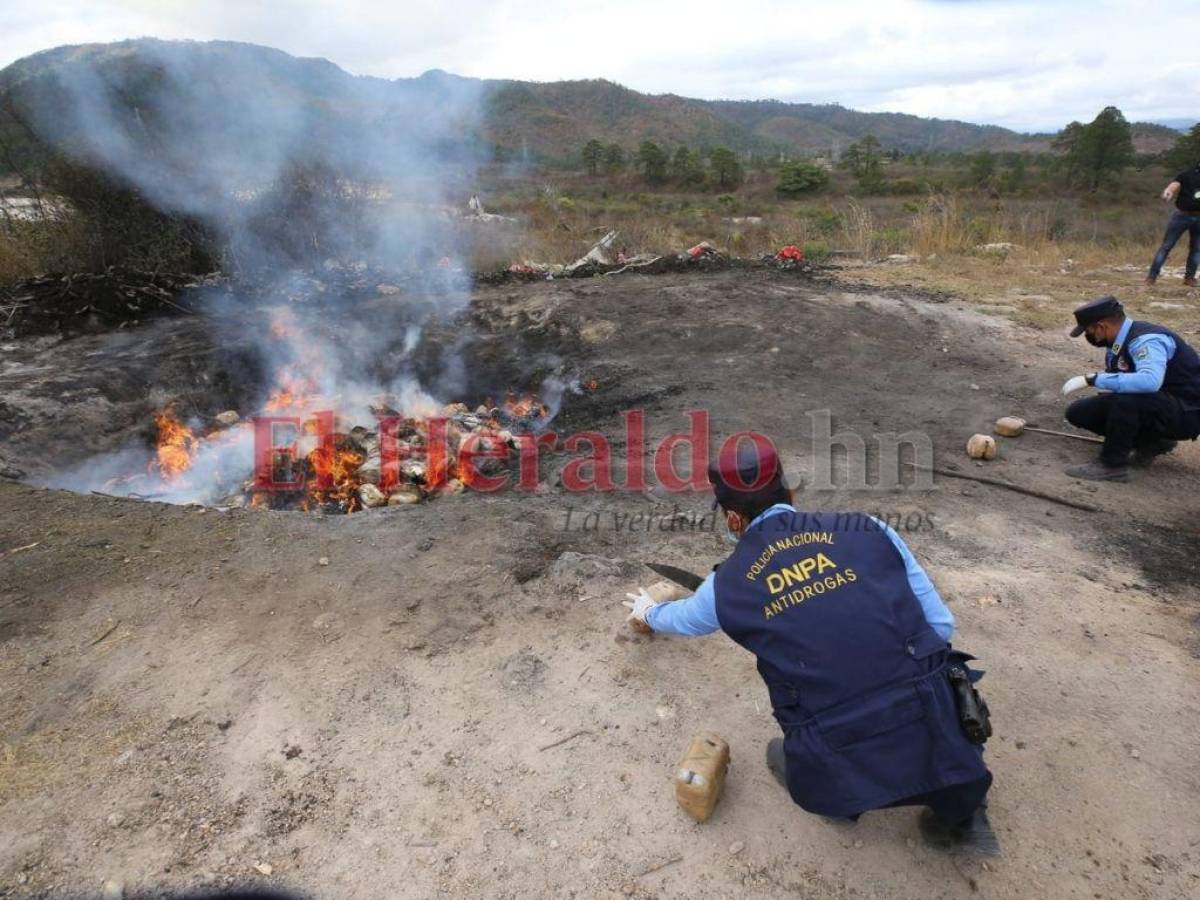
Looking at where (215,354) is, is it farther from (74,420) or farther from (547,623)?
(547,623)

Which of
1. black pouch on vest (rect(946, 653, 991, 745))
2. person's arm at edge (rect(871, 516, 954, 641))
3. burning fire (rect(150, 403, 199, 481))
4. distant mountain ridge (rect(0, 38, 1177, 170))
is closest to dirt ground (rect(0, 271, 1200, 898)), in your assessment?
black pouch on vest (rect(946, 653, 991, 745))

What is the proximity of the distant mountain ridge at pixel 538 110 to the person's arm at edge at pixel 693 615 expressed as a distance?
10606 millimetres

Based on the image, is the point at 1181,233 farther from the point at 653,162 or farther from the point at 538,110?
the point at 538,110

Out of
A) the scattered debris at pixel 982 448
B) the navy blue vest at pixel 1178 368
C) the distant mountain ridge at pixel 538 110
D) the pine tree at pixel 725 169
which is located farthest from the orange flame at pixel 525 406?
the pine tree at pixel 725 169

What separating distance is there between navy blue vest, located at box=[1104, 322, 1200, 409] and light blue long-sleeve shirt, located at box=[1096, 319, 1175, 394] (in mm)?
25

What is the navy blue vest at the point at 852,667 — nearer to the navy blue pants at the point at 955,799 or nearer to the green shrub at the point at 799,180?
the navy blue pants at the point at 955,799

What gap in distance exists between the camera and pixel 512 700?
279 centimetres

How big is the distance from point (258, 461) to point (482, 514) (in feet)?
8.72

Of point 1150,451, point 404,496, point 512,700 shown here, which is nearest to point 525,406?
point 404,496

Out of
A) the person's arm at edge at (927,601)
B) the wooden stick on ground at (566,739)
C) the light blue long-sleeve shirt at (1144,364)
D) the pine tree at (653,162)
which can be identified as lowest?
the wooden stick on ground at (566,739)

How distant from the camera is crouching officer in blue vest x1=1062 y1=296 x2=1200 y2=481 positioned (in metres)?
4.06

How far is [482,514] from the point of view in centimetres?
422

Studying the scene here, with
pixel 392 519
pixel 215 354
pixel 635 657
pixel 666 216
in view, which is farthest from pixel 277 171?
pixel 666 216

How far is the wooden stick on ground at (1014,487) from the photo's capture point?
408cm
